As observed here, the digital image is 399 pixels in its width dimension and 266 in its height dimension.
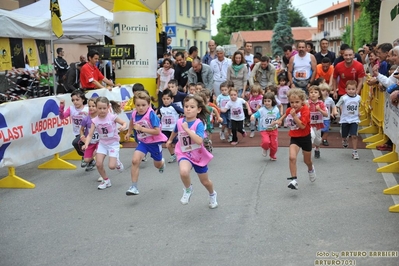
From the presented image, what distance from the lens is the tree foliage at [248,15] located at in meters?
105

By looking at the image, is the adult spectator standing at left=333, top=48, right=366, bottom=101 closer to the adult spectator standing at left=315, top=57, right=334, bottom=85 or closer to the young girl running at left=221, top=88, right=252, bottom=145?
the adult spectator standing at left=315, top=57, right=334, bottom=85

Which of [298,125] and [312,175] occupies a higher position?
[298,125]

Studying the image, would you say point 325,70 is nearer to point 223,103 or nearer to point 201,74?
point 223,103

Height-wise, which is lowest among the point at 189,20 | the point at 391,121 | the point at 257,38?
the point at 391,121

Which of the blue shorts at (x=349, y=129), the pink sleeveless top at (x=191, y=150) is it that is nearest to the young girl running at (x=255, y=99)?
the blue shorts at (x=349, y=129)

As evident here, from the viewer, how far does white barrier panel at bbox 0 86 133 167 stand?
775 cm

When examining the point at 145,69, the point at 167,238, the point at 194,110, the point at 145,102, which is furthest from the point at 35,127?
the point at 145,69

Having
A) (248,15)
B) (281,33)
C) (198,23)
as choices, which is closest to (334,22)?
(281,33)

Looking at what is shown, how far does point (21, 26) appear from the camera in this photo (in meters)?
13.1

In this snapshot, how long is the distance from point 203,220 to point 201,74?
694 cm

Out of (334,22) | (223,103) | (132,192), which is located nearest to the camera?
(132,192)

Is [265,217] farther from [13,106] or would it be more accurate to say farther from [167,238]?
[13,106]

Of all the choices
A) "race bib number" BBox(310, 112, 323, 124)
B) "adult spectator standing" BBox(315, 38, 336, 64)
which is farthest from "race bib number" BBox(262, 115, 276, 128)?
"adult spectator standing" BBox(315, 38, 336, 64)

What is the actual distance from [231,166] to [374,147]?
10.8 feet
